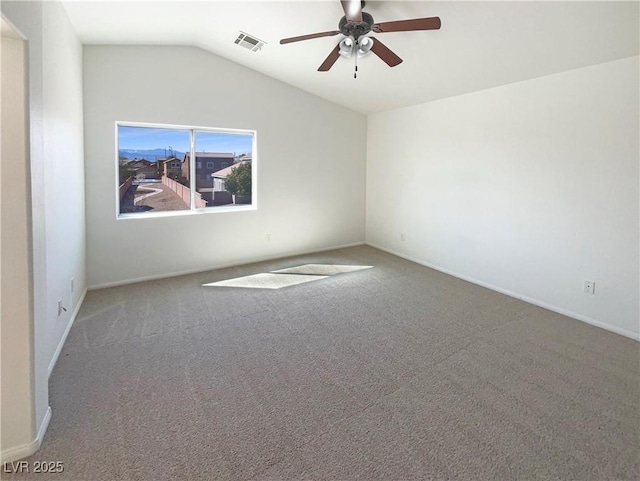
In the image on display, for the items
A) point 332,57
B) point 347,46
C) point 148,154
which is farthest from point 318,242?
point 347,46

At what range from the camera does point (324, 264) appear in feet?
16.9

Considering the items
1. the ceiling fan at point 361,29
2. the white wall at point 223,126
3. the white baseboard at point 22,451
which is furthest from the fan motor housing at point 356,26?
the white baseboard at point 22,451

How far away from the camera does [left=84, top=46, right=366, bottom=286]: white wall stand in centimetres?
391

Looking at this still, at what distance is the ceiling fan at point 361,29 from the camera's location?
2.40 meters

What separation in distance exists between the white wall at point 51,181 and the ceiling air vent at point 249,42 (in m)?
1.63

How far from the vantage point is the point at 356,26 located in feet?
8.93

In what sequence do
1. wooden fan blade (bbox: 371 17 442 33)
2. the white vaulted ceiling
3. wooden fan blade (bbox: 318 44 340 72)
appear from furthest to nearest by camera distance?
wooden fan blade (bbox: 318 44 340 72), the white vaulted ceiling, wooden fan blade (bbox: 371 17 442 33)

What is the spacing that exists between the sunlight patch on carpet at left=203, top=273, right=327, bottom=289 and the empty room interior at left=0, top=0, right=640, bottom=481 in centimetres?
4

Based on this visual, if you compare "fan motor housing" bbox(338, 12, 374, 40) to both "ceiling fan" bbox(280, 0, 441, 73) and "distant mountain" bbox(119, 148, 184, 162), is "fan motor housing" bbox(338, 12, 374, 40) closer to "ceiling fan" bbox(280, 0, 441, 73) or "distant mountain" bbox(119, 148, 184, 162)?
"ceiling fan" bbox(280, 0, 441, 73)

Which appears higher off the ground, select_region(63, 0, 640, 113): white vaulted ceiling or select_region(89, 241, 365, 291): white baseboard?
select_region(63, 0, 640, 113): white vaulted ceiling

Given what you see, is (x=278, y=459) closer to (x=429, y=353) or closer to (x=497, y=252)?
(x=429, y=353)

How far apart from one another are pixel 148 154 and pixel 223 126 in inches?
40.8

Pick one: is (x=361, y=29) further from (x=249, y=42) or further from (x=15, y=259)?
(x=15, y=259)

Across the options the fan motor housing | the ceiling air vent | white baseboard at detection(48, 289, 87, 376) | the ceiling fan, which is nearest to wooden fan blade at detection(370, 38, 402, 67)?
the ceiling fan
